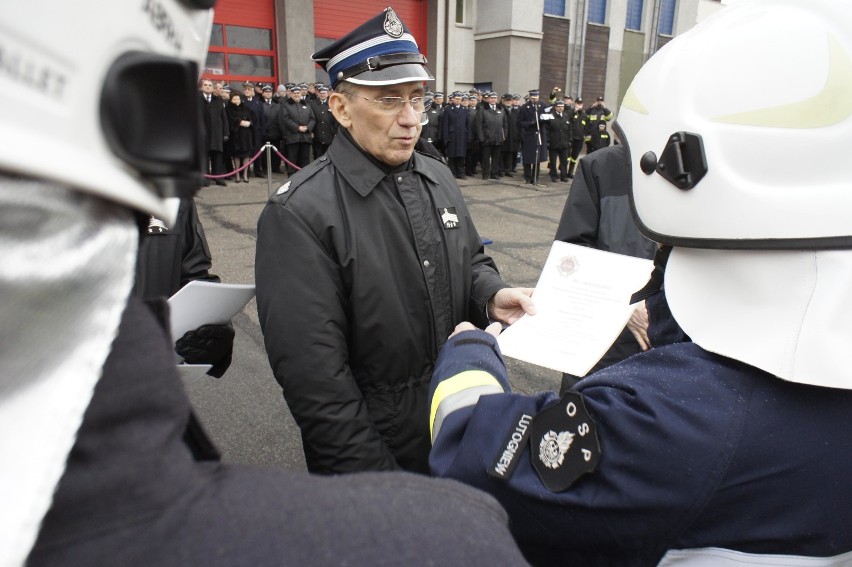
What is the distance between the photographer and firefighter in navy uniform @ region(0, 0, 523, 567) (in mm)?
439

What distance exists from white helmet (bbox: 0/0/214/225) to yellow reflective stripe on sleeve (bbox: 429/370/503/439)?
0.85 m

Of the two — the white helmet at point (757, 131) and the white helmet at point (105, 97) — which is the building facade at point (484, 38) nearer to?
the white helmet at point (757, 131)

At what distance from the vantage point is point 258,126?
13680 millimetres

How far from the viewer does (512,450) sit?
113cm

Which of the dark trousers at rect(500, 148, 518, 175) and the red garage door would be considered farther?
the red garage door

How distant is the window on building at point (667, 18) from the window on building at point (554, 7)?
6351 mm

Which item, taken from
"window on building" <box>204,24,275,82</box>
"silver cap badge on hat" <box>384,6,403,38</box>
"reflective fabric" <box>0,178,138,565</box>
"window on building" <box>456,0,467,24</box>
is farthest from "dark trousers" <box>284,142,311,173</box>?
"reflective fabric" <box>0,178,138,565</box>

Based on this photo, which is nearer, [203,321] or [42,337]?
[42,337]

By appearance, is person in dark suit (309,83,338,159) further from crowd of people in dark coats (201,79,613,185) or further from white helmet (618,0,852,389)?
white helmet (618,0,852,389)

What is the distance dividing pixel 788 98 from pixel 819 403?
1.67 ft

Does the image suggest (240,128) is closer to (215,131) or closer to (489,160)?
(215,131)

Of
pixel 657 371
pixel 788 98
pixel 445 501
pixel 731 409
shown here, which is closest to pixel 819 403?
pixel 731 409

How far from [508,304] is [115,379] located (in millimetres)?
1688

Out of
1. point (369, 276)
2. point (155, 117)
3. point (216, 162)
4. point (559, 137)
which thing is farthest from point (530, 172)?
point (155, 117)
